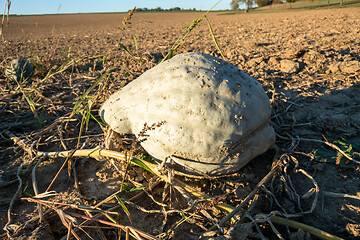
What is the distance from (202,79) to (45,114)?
2.27m

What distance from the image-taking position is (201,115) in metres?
1.90

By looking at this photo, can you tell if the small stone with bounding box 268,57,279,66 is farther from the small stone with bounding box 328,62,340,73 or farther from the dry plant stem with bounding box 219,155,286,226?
the dry plant stem with bounding box 219,155,286,226

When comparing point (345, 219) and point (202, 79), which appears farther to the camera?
point (202, 79)

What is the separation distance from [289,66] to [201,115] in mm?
2710

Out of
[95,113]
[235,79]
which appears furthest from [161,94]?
[95,113]

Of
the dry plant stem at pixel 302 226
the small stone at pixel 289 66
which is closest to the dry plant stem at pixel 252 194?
the dry plant stem at pixel 302 226

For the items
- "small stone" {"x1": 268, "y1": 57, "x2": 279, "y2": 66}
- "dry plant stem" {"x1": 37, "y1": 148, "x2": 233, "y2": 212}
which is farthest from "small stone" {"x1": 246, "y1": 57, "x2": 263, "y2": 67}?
"dry plant stem" {"x1": 37, "y1": 148, "x2": 233, "y2": 212}

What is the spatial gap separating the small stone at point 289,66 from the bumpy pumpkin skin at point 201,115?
6.93ft

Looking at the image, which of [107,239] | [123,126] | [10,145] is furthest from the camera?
[10,145]

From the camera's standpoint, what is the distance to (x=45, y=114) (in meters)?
3.27

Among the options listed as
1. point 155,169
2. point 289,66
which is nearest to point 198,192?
point 155,169

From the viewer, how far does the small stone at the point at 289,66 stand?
3.95 meters

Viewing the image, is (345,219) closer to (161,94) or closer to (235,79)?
(235,79)

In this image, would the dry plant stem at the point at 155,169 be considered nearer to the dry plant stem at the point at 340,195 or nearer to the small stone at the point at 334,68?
the dry plant stem at the point at 340,195
